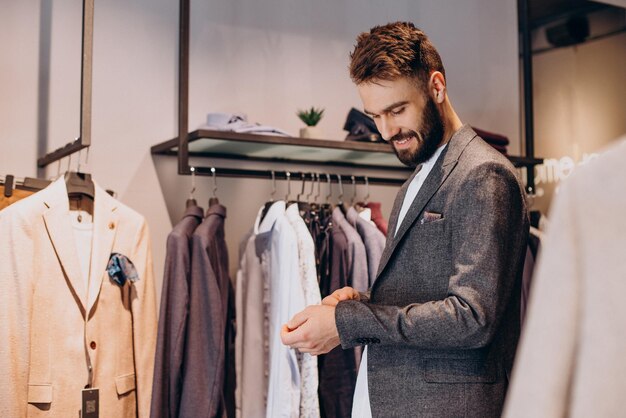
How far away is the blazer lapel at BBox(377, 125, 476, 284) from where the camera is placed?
74.7 inches

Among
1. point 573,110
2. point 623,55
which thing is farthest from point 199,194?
point 623,55

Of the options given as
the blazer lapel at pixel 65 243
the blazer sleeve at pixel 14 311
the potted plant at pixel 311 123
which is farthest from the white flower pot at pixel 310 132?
the blazer sleeve at pixel 14 311

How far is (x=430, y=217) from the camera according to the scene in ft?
6.17

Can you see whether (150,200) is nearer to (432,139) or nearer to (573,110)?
(432,139)

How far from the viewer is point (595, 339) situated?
74cm

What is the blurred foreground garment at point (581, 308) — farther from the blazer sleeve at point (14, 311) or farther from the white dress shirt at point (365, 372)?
the blazer sleeve at point (14, 311)

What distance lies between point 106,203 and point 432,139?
1.37 m

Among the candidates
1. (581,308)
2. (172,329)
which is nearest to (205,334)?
(172,329)

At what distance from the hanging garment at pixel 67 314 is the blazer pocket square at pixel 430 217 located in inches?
50.4

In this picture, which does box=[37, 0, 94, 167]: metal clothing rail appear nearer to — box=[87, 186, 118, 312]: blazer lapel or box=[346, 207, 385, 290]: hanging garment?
box=[87, 186, 118, 312]: blazer lapel

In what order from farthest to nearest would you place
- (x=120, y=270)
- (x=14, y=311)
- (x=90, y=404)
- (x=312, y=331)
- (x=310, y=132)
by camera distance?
(x=310, y=132), (x=120, y=270), (x=90, y=404), (x=14, y=311), (x=312, y=331)

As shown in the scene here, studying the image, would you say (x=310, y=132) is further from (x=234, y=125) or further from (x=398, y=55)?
(x=398, y=55)

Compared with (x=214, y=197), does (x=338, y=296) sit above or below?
below

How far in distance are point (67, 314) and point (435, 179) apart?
4.58 ft
